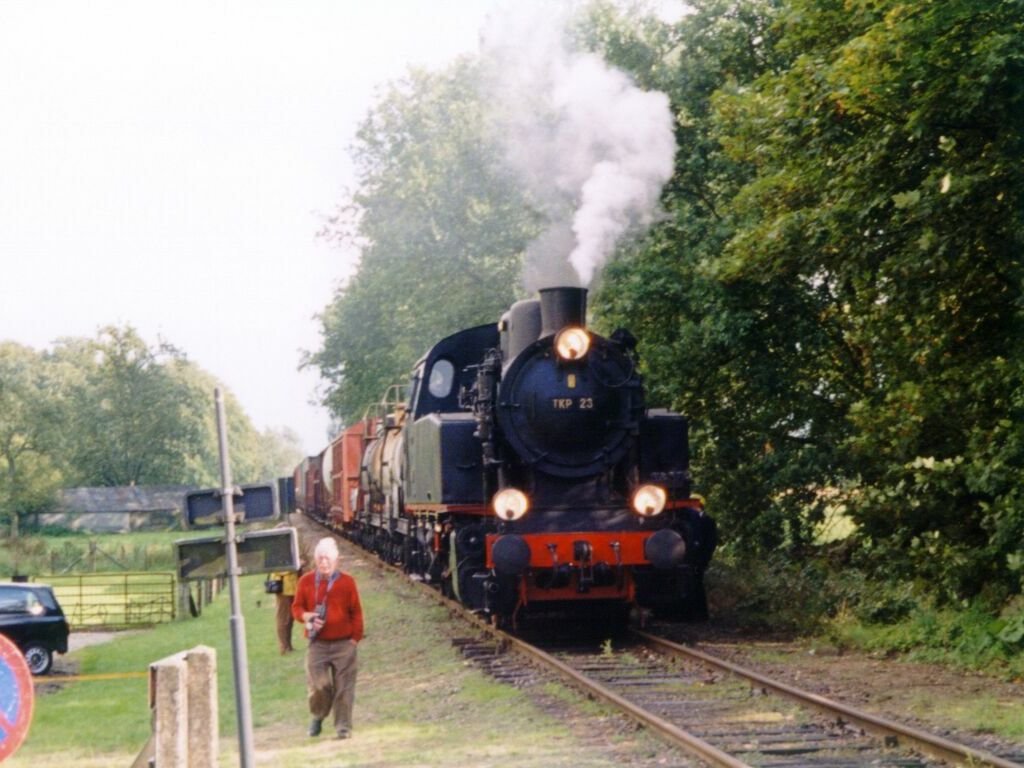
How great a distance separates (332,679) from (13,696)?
4337mm

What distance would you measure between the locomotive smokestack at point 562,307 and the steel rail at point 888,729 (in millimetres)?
3692

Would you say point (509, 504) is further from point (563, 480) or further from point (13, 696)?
point (13, 696)

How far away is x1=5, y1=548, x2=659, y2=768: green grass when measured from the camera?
8859mm

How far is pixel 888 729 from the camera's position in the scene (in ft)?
27.8

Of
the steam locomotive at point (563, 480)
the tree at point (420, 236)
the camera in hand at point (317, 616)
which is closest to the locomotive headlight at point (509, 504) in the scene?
the steam locomotive at point (563, 480)

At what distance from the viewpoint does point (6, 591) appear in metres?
18.3

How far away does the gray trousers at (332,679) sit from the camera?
974 cm

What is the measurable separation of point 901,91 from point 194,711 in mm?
7862

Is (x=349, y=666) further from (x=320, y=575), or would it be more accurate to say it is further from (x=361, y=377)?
(x=361, y=377)

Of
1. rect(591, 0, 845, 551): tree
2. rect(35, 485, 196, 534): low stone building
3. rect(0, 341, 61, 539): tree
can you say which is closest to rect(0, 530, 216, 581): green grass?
rect(0, 341, 61, 539): tree

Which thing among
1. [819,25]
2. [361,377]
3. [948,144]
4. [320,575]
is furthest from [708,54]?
[361,377]

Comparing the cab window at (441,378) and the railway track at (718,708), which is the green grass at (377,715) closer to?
the railway track at (718,708)

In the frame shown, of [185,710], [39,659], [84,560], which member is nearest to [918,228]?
[185,710]

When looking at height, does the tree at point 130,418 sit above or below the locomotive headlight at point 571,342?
above
